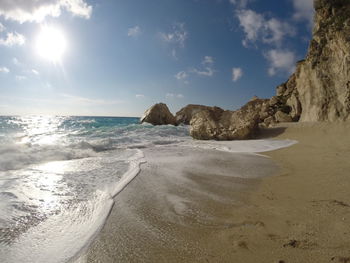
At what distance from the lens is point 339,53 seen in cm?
937

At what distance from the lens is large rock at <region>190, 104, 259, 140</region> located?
10992 millimetres

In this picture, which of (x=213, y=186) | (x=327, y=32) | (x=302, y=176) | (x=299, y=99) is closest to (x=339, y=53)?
(x=327, y=32)

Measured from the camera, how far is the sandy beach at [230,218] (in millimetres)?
1743

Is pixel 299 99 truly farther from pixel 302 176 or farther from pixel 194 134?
pixel 302 176

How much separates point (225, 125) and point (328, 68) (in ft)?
18.9

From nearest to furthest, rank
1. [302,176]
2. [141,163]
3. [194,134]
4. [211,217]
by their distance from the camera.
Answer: [211,217] < [302,176] < [141,163] < [194,134]

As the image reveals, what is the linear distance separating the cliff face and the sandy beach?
6868 mm

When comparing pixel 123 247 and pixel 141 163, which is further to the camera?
pixel 141 163

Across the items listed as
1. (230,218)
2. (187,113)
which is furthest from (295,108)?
(187,113)

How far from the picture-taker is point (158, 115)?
2972 centimetres

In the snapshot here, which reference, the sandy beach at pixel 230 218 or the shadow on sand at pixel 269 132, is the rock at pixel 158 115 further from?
the sandy beach at pixel 230 218

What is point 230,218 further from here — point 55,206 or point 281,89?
point 281,89

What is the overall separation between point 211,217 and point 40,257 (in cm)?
172

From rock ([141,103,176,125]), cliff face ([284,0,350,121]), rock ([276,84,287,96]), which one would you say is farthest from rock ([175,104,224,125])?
cliff face ([284,0,350,121])
